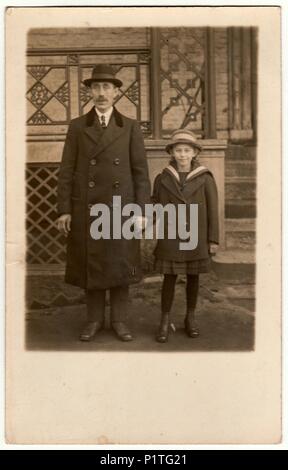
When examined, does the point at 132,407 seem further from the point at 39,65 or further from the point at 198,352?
the point at 39,65

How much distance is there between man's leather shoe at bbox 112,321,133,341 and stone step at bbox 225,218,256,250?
0.94 metres

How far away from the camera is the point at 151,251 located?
4207 millimetres

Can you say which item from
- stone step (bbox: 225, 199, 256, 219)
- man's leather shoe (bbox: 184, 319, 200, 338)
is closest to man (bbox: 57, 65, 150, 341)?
man's leather shoe (bbox: 184, 319, 200, 338)

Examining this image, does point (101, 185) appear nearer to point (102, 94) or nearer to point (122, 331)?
point (102, 94)

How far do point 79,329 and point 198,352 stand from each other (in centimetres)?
86

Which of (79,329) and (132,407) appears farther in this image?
(79,329)

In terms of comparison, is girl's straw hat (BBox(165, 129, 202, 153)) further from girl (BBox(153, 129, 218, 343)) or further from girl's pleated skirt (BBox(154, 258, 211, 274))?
girl's pleated skirt (BBox(154, 258, 211, 274))

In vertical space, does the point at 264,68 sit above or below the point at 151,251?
above

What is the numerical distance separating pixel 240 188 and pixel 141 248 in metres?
0.83

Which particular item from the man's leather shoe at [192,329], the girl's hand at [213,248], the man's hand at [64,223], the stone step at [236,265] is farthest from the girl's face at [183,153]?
the man's leather shoe at [192,329]

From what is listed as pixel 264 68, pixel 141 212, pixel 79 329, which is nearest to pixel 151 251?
pixel 141 212

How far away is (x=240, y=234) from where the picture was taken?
13.1ft

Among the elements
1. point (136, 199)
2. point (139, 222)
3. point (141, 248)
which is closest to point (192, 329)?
point (141, 248)
